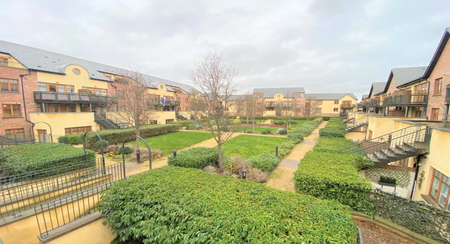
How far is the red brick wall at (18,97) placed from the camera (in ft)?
54.1

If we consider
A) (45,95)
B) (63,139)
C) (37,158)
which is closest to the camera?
(37,158)

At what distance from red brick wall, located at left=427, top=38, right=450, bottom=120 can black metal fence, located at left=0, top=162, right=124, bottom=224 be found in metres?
22.6

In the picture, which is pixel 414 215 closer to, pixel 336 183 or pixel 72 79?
pixel 336 183

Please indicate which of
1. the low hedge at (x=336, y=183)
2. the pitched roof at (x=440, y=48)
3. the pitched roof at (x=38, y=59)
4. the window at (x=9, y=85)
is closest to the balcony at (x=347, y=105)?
the pitched roof at (x=440, y=48)

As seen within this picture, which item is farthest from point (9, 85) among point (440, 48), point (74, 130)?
point (440, 48)

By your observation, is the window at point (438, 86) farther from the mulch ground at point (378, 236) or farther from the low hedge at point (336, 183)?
the mulch ground at point (378, 236)

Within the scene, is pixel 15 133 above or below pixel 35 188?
above

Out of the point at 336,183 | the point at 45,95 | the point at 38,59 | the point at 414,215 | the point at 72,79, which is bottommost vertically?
the point at 414,215

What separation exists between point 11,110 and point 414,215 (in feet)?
99.3

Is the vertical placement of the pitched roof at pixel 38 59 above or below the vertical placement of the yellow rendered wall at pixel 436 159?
above

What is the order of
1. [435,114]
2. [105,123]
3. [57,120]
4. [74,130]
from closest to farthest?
[435,114] < [57,120] < [74,130] < [105,123]

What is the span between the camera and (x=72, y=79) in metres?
21.4

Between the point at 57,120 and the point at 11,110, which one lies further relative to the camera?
the point at 57,120

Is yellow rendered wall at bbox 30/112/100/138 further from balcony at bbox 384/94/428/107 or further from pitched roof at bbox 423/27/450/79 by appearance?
pitched roof at bbox 423/27/450/79
